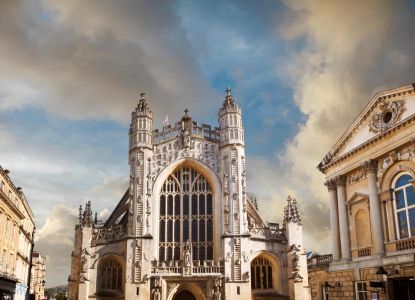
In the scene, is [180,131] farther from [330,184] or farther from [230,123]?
[330,184]

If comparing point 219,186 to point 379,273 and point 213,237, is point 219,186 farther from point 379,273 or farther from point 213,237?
point 379,273

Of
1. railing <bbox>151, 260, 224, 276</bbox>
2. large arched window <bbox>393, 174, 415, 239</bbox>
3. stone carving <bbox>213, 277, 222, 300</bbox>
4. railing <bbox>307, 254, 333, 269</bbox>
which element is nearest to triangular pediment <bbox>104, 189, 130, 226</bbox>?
railing <bbox>151, 260, 224, 276</bbox>

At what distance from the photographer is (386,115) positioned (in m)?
28.2

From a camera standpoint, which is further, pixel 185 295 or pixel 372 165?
pixel 185 295

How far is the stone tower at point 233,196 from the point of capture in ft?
129

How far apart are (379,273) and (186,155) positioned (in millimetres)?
20997

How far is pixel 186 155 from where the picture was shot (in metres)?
42.8

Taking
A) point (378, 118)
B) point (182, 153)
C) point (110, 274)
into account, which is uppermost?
point (182, 153)

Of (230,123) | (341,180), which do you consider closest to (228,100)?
(230,123)

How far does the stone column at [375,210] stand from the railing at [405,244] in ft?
3.72

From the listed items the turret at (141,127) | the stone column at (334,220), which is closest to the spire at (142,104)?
the turret at (141,127)

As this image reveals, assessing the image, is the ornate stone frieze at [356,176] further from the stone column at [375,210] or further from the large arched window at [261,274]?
the large arched window at [261,274]

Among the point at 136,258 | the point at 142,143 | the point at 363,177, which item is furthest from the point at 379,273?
the point at 142,143

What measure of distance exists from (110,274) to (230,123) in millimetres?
16054
